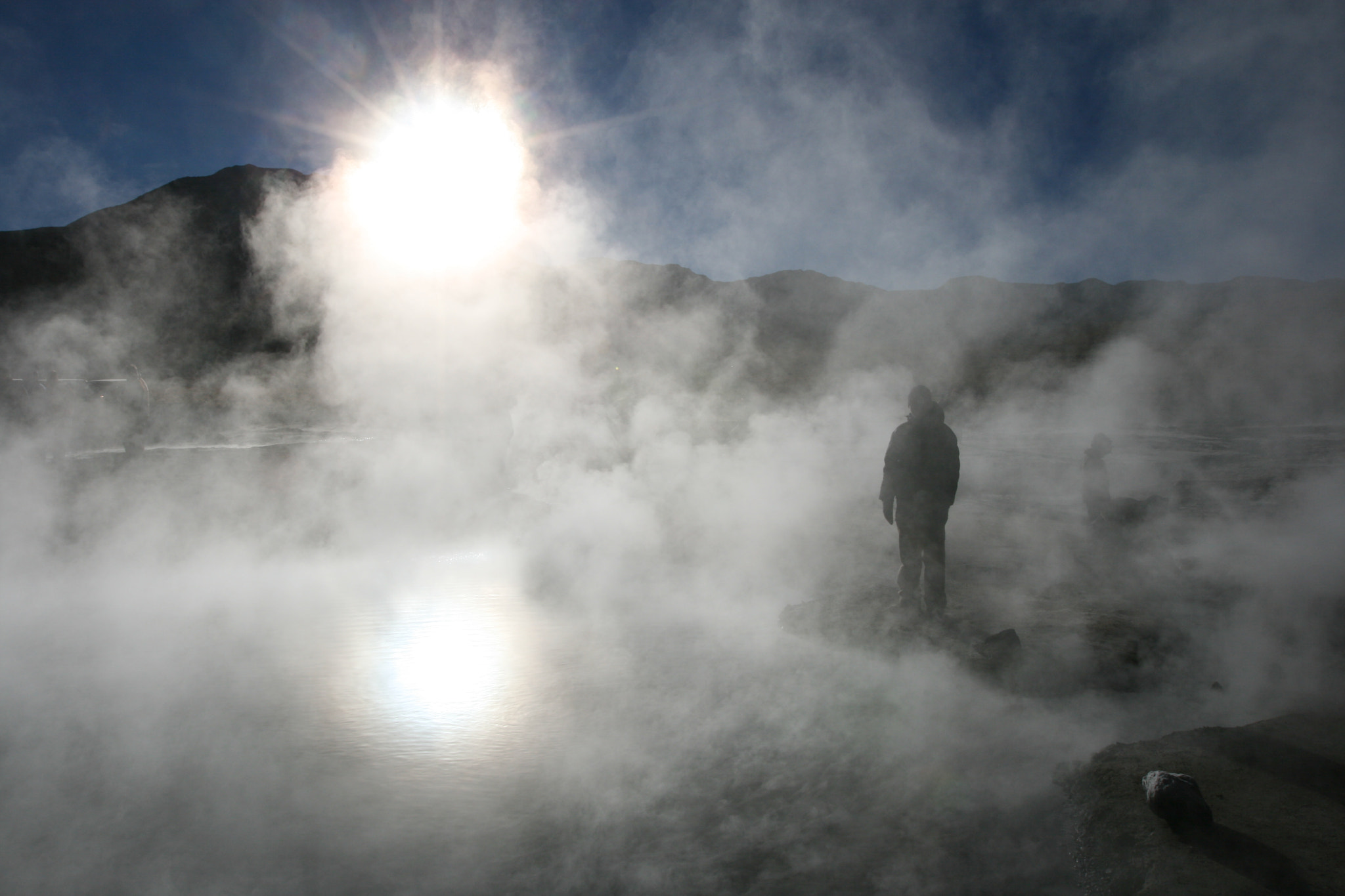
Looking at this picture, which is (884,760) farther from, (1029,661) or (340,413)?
(340,413)

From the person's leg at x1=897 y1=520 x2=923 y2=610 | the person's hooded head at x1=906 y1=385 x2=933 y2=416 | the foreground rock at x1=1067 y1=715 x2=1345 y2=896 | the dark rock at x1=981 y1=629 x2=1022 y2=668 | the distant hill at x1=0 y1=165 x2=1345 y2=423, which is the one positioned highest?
the distant hill at x1=0 y1=165 x2=1345 y2=423

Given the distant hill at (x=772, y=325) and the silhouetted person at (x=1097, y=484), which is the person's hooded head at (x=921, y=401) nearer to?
the silhouetted person at (x=1097, y=484)

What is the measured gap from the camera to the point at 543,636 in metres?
4.72

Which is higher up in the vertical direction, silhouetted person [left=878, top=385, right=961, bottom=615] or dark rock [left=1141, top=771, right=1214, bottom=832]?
silhouetted person [left=878, top=385, right=961, bottom=615]

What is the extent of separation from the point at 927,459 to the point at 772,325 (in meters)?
38.0

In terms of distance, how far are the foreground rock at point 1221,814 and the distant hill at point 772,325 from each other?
36.9 ft

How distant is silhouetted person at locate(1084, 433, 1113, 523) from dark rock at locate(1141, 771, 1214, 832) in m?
6.59

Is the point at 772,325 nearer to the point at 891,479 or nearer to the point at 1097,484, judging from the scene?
the point at 1097,484

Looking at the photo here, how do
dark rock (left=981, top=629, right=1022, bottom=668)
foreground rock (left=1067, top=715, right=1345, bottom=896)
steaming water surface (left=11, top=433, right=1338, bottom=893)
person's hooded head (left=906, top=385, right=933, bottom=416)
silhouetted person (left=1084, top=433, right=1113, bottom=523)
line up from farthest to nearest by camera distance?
silhouetted person (left=1084, top=433, right=1113, bottom=523), person's hooded head (left=906, top=385, right=933, bottom=416), dark rock (left=981, top=629, right=1022, bottom=668), steaming water surface (left=11, top=433, right=1338, bottom=893), foreground rock (left=1067, top=715, right=1345, bottom=896)

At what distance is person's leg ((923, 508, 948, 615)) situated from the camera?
15.4ft

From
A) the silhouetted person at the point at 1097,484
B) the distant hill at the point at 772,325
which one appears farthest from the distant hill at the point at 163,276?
the silhouetted person at the point at 1097,484

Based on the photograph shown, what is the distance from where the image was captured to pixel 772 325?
137ft

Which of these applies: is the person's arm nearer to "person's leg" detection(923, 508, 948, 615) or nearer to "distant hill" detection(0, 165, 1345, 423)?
"person's leg" detection(923, 508, 948, 615)

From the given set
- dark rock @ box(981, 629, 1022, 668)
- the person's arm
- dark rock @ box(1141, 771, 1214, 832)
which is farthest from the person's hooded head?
dark rock @ box(1141, 771, 1214, 832)
